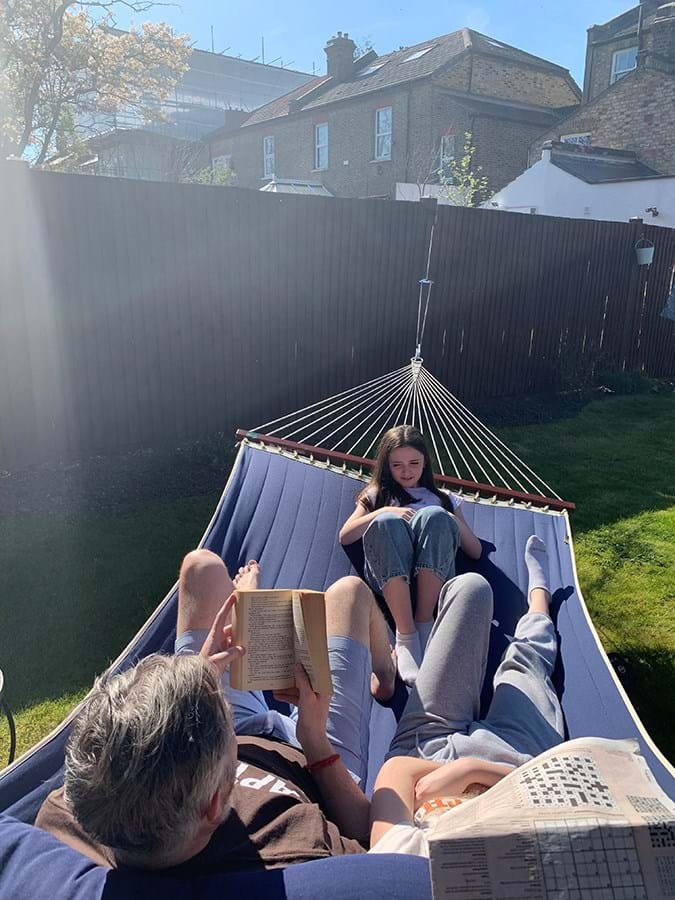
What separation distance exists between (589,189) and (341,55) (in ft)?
32.2

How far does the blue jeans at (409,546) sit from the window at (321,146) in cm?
1650

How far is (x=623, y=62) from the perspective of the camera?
49.1 ft

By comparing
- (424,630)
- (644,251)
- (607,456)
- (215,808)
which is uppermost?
(644,251)

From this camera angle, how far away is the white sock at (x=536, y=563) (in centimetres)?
202

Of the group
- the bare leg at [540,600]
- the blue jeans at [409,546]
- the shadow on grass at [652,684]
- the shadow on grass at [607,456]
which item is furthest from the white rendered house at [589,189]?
the bare leg at [540,600]

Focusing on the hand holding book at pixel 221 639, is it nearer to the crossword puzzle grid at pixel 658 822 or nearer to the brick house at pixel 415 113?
the crossword puzzle grid at pixel 658 822

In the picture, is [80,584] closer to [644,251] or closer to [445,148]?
[644,251]

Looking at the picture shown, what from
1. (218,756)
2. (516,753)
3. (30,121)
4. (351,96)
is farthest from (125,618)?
(351,96)

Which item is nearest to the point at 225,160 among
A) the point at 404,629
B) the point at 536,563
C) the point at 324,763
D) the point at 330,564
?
the point at 330,564

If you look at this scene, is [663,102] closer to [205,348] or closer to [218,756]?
[205,348]

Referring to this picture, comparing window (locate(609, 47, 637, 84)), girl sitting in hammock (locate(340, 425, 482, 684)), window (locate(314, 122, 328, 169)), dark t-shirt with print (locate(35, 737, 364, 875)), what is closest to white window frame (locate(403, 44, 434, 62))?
window (locate(314, 122, 328, 169))

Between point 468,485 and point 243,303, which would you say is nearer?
point 468,485

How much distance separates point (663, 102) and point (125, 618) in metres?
13.4

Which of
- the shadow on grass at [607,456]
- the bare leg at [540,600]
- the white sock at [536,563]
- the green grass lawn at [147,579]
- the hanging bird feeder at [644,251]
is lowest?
the shadow on grass at [607,456]
